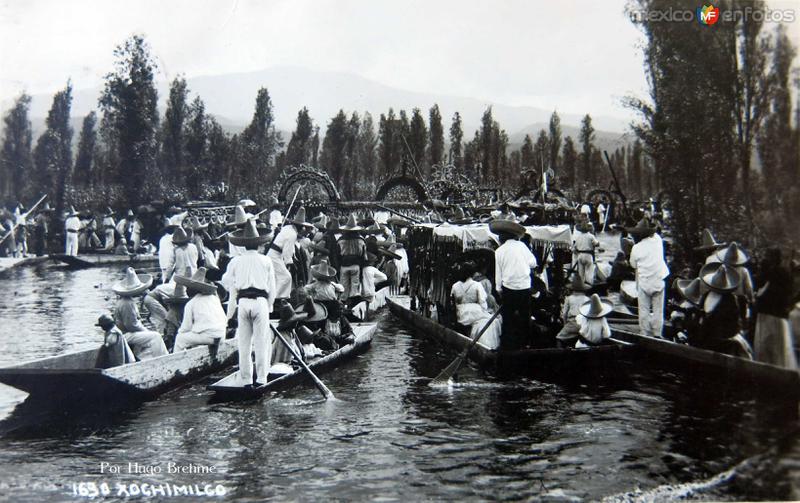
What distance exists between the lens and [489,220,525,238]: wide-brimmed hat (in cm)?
963

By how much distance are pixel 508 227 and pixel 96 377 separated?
223 inches

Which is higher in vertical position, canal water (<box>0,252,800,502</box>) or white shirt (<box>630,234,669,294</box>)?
white shirt (<box>630,234,669,294</box>)

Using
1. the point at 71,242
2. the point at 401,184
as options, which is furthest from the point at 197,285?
the point at 71,242

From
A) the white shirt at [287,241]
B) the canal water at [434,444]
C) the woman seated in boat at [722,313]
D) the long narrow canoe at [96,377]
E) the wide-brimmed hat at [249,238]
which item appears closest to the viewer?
the canal water at [434,444]

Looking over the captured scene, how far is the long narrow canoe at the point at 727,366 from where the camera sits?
766 centimetres

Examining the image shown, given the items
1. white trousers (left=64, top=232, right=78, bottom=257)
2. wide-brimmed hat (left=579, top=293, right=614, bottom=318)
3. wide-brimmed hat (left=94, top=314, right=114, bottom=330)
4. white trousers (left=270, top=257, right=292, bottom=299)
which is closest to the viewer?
wide-brimmed hat (left=94, top=314, right=114, bottom=330)

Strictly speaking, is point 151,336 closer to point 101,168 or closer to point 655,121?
point 655,121

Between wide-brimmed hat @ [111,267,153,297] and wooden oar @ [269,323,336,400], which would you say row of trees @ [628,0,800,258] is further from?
wide-brimmed hat @ [111,267,153,297]

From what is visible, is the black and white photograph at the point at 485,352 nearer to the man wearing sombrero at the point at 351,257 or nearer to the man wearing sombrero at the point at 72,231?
the man wearing sombrero at the point at 351,257

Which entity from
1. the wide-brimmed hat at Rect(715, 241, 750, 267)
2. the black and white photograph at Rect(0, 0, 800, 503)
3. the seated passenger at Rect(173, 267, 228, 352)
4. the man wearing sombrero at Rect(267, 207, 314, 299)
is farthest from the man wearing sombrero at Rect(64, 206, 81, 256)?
the wide-brimmed hat at Rect(715, 241, 750, 267)

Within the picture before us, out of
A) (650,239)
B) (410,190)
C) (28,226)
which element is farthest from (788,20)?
(28,226)

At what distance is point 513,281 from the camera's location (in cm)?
962

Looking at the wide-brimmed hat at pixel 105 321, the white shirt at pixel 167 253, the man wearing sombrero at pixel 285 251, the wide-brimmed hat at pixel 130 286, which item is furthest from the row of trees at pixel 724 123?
the white shirt at pixel 167 253

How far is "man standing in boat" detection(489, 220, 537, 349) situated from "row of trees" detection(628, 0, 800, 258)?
3155mm
